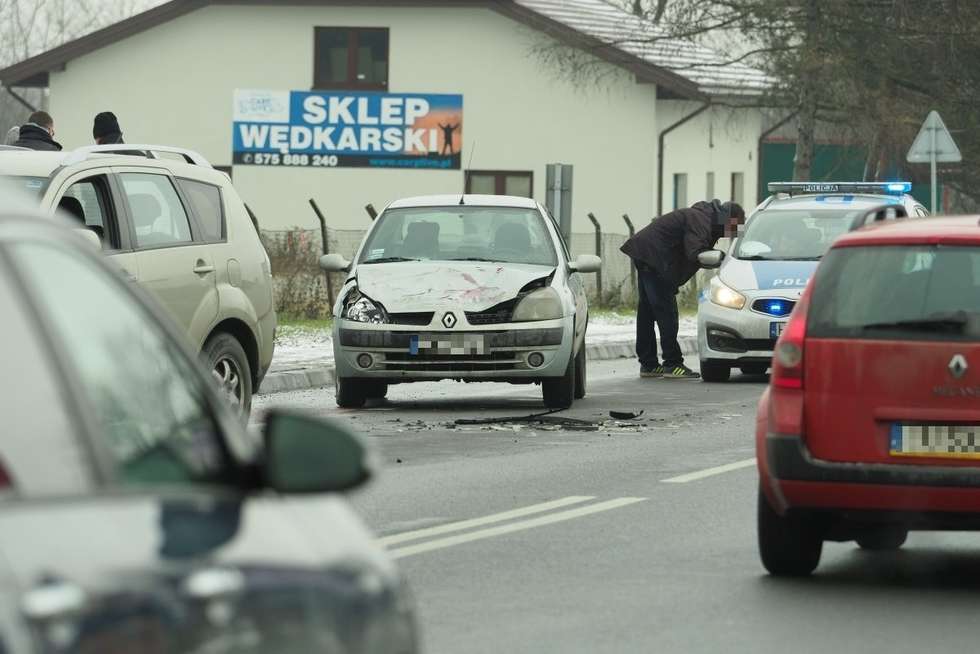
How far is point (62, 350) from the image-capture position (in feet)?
10.7

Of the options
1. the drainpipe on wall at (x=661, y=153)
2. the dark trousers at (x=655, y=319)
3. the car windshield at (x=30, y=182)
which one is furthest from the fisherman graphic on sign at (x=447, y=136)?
the car windshield at (x=30, y=182)

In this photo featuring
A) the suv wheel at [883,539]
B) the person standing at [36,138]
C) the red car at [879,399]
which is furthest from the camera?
the person standing at [36,138]

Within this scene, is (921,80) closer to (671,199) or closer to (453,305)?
(671,199)

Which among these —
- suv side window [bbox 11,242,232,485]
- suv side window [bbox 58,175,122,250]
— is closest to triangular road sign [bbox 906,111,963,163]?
suv side window [bbox 58,175,122,250]

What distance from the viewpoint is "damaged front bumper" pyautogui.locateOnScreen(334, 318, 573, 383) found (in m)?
16.1

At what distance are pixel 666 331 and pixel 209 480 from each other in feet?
57.3

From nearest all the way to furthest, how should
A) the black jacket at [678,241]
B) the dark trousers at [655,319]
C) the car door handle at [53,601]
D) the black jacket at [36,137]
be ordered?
the car door handle at [53,601], the black jacket at [36,137], the black jacket at [678,241], the dark trousers at [655,319]

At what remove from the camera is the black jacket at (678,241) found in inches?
815

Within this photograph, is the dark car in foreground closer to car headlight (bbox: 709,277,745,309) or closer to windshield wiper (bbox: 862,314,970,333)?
windshield wiper (bbox: 862,314,970,333)

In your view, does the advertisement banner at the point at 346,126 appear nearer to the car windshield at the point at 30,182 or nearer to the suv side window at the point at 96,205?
the suv side window at the point at 96,205

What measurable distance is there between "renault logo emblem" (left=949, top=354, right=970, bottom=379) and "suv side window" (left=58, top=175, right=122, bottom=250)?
5.51m

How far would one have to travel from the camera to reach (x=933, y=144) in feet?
99.6

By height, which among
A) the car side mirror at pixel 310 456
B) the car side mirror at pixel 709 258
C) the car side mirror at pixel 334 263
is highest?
the car side mirror at pixel 310 456

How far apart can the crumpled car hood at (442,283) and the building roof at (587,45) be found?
24598 mm
